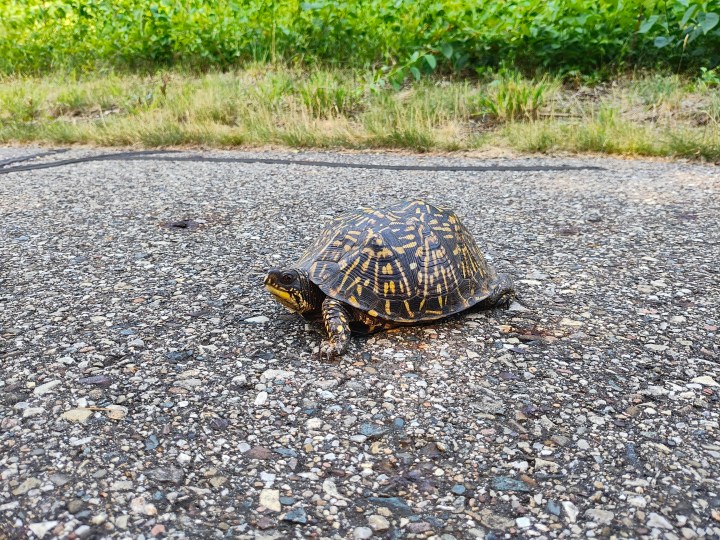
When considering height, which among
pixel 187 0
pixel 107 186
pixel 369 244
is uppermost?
pixel 187 0

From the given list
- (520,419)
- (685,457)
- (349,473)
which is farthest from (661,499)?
(349,473)

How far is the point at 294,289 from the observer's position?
126 inches

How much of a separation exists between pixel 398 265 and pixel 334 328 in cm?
46

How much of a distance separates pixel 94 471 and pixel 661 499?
6.45 feet

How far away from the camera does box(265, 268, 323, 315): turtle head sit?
315 cm

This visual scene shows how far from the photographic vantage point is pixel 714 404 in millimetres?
2781

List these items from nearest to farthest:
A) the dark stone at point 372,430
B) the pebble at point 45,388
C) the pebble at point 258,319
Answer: the dark stone at point 372,430 < the pebble at point 45,388 < the pebble at point 258,319

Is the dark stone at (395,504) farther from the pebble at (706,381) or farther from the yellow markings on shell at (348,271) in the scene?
the pebble at (706,381)

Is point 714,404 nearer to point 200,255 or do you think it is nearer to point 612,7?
point 200,255

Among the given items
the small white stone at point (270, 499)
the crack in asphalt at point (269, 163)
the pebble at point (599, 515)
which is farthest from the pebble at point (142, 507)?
the crack in asphalt at point (269, 163)

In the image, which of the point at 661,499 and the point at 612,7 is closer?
the point at 661,499

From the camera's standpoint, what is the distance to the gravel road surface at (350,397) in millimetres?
2182

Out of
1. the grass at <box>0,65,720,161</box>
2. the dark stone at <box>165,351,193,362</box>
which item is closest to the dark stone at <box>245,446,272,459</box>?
the dark stone at <box>165,351,193,362</box>

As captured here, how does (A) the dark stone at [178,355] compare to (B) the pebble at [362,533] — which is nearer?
(B) the pebble at [362,533]
